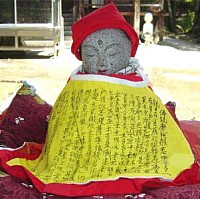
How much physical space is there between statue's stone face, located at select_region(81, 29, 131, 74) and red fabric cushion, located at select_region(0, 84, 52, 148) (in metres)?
0.65

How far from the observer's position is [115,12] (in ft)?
8.50

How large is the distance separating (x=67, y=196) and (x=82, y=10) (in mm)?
12295

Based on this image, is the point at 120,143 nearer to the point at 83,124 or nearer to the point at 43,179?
the point at 83,124

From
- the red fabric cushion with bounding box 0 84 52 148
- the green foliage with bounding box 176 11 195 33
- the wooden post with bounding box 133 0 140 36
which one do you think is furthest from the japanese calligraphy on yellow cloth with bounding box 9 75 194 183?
the green foliage with bounding box 176 11 195 33

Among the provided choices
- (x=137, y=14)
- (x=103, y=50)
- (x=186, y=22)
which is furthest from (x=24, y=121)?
(x=186, y=22)

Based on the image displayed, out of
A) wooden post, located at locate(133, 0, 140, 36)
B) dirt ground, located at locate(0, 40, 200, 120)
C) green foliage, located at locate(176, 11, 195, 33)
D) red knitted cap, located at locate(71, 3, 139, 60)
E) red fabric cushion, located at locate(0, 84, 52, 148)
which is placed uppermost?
red knitted cap, located at locate(71, 3, 139, 60)

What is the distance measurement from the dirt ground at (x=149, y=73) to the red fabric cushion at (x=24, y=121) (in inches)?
75.2

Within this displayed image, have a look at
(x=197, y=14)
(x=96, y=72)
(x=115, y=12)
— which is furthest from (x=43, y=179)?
(x=197, y=14)

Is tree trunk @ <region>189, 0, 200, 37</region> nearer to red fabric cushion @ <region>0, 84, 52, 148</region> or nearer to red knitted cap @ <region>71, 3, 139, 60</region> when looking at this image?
red fabric cushion @ <region>0, 84, 52, 148</region>

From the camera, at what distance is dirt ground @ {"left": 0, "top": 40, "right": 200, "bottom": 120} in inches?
255

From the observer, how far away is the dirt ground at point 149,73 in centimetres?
649

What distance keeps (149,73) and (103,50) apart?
621 centimetres

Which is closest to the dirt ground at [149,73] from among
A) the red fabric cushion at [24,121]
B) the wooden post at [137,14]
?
the wooden post at [137,14]

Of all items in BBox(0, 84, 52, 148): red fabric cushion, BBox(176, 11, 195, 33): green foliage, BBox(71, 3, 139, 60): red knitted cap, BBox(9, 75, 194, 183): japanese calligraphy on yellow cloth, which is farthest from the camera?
BBox(176, 11, 195, 33): green foliage
